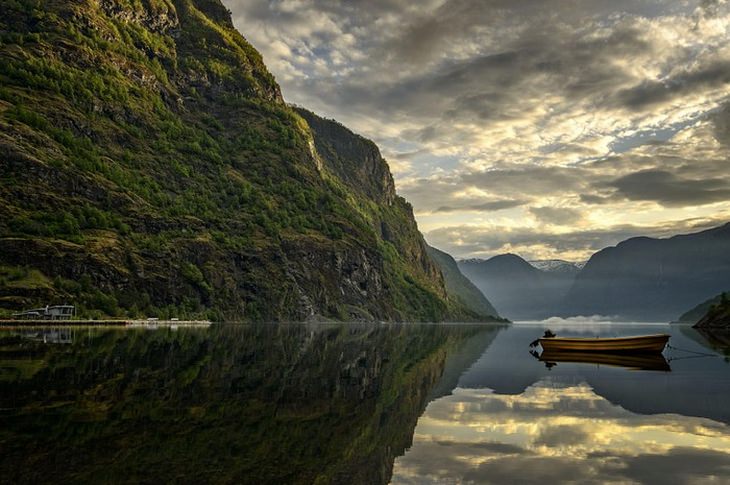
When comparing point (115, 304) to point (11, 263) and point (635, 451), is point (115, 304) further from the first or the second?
point (635, 451)

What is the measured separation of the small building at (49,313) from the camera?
119625 millimetres

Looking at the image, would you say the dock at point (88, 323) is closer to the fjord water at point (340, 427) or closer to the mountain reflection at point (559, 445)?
the fjord water at point (340, 427)

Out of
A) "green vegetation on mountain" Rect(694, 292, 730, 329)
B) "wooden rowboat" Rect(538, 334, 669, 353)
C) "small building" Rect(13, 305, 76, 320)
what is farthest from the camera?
"green vegetation on mountain" Rect(694, 292, 730, 329)

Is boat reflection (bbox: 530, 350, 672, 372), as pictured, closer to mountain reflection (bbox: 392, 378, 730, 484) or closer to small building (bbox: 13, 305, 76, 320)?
mountain reflection (bbox: 392, 378, 730, 484)

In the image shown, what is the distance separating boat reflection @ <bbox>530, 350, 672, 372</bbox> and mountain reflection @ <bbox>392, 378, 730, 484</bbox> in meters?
28.0

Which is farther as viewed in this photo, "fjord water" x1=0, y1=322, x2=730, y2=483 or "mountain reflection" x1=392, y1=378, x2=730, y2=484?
"mountain reflection" x1=392, y1=378, x2=730, y2=484

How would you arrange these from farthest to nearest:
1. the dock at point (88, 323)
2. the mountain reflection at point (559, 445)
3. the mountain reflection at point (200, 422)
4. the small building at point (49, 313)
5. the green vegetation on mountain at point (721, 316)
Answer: the green vegetation on mountain at point (721, 316)
the small building at point (49, 313)
the dock at point (88, 323)
the mountain reflection at point (559, 445)
the mountain reflection at point (200, 422)

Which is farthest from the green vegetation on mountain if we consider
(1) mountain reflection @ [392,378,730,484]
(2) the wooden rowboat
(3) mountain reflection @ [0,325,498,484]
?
(1) mountain reflection @ [392,378,730,484]

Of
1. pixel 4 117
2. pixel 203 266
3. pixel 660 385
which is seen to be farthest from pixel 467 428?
pixel 4 117

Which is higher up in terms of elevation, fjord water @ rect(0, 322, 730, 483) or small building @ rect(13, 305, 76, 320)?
small building @ rect(13, 305, 76, 320)

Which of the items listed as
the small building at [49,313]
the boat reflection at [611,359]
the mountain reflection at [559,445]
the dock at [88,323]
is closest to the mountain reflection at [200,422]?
the mountain reflection at [559,445]

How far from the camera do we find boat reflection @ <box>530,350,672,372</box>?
5477 cm

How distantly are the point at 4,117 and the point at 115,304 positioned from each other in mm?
76484

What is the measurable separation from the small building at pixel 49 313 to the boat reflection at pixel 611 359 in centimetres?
10326
